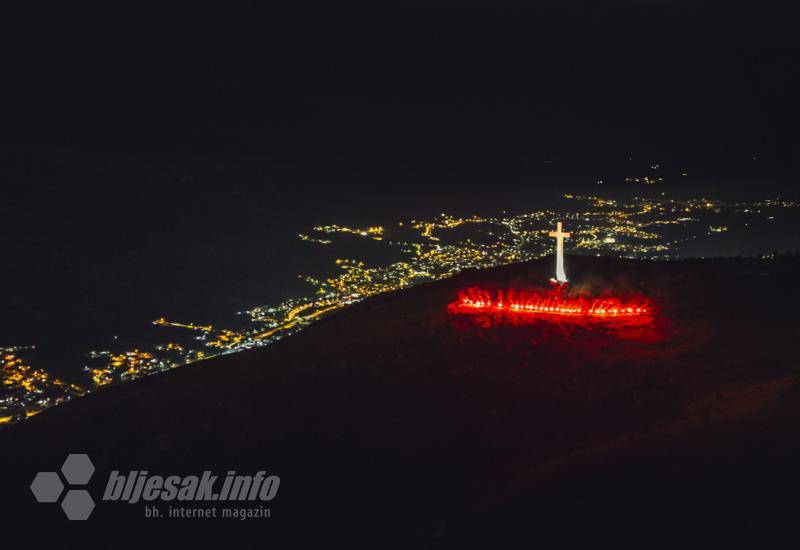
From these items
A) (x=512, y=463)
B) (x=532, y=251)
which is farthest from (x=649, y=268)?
(x=532, y=251)

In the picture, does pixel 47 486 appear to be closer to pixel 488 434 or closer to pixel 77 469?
pixel 77 469

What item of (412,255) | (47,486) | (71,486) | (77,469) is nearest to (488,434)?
(71,486)

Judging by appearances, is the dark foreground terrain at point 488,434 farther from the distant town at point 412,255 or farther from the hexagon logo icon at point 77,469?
the distant town at point 412,255

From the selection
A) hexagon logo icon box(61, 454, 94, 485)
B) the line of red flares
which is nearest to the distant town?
the line of red flares

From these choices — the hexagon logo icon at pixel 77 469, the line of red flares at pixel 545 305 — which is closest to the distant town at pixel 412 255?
the line of red flares at pixel 545 305

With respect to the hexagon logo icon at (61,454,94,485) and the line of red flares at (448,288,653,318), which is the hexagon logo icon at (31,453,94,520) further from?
the line of red flares at (448,288,653,318)
